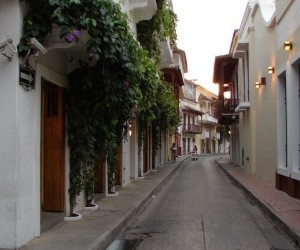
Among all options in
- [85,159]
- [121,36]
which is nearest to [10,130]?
[121,36]

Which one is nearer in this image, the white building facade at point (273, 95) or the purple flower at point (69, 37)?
the purple flower at point (69, 37)

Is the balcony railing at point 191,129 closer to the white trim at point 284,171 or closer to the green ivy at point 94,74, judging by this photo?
the white trim at point 284,171

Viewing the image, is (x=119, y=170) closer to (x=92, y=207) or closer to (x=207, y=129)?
(x=92, y=207)

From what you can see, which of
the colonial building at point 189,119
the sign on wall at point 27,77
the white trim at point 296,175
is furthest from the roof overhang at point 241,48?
the colonial building at point 189,119

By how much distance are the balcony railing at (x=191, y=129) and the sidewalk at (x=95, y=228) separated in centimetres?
5775

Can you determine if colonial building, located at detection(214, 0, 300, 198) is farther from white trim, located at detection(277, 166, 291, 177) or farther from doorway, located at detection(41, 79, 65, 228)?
doorway, located at detection(41, 79, 65, 228)

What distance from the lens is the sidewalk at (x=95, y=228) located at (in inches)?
296

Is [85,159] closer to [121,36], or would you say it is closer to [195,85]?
[121,36]

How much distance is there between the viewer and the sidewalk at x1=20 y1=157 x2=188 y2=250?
24.7 feet

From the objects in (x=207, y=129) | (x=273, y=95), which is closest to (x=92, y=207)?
(x=273, y=95)

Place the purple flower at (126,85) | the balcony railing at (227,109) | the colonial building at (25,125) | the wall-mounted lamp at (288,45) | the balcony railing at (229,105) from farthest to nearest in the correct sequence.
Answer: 1. the balcony railing at (229,105)
2. the balcony railing at (227,109)
3. the wall-mounted lamp at (288,45)
4. the purple flower at (126,85)
5. the colonial building at (25,125)

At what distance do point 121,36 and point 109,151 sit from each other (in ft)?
10.4

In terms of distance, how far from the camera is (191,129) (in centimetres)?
7406

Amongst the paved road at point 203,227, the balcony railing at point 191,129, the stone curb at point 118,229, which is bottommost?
the paved road at point 203,227
